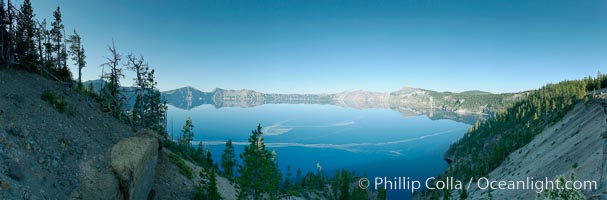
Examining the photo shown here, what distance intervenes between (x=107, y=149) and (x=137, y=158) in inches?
101

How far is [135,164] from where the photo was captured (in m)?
26.5

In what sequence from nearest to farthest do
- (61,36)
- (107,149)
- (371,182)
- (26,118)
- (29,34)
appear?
(26,118) → (107,149) → (29,34) → (61,36) → (371,182)

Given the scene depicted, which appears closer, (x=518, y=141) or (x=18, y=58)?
(x=18, y=58)

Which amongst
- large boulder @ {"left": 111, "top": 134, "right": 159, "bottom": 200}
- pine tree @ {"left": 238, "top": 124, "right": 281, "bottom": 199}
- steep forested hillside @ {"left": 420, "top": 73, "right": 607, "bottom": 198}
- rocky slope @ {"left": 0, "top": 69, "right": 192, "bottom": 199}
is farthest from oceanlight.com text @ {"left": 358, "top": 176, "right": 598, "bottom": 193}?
rocky slope @ {"left": 0, "top": 69, "right": 192, "bottom": 199}

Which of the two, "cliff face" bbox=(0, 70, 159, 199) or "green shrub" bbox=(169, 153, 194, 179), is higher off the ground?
"cliff face" bbox=(0, 70, 159, 199)

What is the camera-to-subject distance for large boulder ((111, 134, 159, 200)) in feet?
81.5

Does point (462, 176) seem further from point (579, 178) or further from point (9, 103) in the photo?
point (9, 103)

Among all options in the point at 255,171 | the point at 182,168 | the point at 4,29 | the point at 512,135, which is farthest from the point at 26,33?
the point at 512,135

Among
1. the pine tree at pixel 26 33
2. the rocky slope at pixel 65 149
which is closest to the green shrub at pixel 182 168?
the rocky slope at pixel 65 149

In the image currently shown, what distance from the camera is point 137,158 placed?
27.4 metres

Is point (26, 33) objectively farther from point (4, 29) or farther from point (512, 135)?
point (512, 135)

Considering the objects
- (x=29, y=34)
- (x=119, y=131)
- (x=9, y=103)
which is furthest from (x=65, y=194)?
(x=29, y=34)

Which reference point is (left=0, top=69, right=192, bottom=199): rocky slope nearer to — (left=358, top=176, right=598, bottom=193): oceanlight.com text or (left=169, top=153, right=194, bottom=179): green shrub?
(left=169, top=153, right=194, bottom=179): green shrub

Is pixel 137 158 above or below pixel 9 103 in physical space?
below
